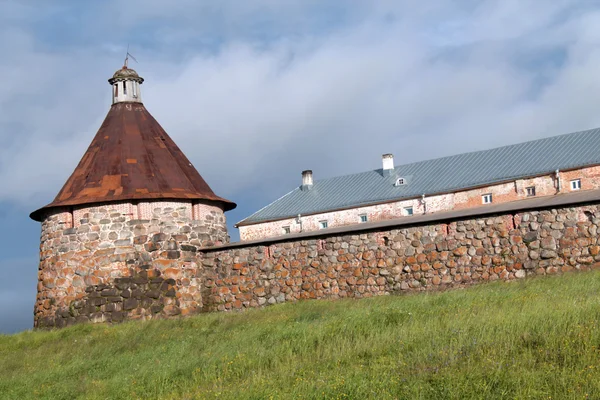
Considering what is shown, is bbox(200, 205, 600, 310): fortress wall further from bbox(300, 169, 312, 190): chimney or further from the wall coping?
bbox(300, 169, 312, 190): chimney

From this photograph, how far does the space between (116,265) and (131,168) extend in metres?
2.38

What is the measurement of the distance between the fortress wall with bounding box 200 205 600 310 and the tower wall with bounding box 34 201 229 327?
2.78 feet

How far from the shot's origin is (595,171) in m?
29.6

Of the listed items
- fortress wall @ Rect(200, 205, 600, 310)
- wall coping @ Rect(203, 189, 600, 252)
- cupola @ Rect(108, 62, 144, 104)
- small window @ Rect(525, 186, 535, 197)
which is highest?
cupola @ Rect(108, 62, 144, 104)

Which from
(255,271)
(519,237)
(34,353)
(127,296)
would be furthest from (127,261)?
(519,237)

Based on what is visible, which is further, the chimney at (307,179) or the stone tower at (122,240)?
the chimney at (307,179)

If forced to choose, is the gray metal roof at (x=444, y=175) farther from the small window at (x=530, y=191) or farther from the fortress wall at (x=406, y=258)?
the fortress wall at (x=406, y=258)

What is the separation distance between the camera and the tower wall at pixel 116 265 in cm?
1645

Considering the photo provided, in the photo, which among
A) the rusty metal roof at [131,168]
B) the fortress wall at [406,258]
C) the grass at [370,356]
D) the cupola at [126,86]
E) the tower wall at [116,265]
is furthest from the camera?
the cupola at [126,86]

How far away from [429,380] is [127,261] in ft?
35.7

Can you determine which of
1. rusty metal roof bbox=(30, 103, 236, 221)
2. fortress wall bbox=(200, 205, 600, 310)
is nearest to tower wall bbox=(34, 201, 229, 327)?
rusty metal roof bbox=(30, 103, 236, 221)

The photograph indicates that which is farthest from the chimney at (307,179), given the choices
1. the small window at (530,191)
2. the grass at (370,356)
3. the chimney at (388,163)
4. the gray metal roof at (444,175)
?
the grass at (370,356)

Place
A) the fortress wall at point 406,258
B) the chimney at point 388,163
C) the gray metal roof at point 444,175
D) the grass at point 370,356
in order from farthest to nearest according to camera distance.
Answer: the chimney at point 388,163 → the gray metal roof at point 444,175 → the fortress wall at point 406,258 → the grass at point 370,356

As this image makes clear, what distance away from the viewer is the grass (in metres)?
6.72
